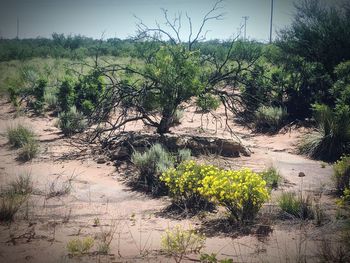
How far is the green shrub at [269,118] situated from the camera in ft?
44.6

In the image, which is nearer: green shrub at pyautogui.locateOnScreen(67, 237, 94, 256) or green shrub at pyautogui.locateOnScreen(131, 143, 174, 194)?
green shrub at pyautogui.locateOnScreen(67, 237, 94, 256)

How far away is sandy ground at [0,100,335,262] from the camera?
4516 millimetres

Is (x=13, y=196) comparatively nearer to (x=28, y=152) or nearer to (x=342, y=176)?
(x=28, y=152)

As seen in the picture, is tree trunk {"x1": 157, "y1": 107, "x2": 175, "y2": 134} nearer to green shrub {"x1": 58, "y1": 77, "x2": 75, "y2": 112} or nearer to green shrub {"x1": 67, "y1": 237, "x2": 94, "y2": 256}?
green shrub {"x1": 58, "y1": 77, "x2": 75, "y2": 112}

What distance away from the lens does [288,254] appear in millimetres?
4469

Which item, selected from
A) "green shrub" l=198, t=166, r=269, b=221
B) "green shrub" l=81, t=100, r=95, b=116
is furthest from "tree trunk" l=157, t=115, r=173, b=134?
"green shrub" l=198, t=166, r=269, b=221

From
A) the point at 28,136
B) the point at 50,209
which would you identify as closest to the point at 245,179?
the point at 50,209

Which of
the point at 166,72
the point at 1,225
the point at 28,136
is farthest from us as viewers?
the point at 28,136

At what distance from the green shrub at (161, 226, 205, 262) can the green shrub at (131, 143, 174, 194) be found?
2504 millimetres

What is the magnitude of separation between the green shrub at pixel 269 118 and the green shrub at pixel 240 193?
8486 millimetres

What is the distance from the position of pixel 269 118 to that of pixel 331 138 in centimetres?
379

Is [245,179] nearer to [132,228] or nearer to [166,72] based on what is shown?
[132,228]

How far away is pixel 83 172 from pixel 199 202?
10.6 feet

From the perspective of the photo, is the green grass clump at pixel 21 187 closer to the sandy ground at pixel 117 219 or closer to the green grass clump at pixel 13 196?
the green grass clump at pixel 13 196
